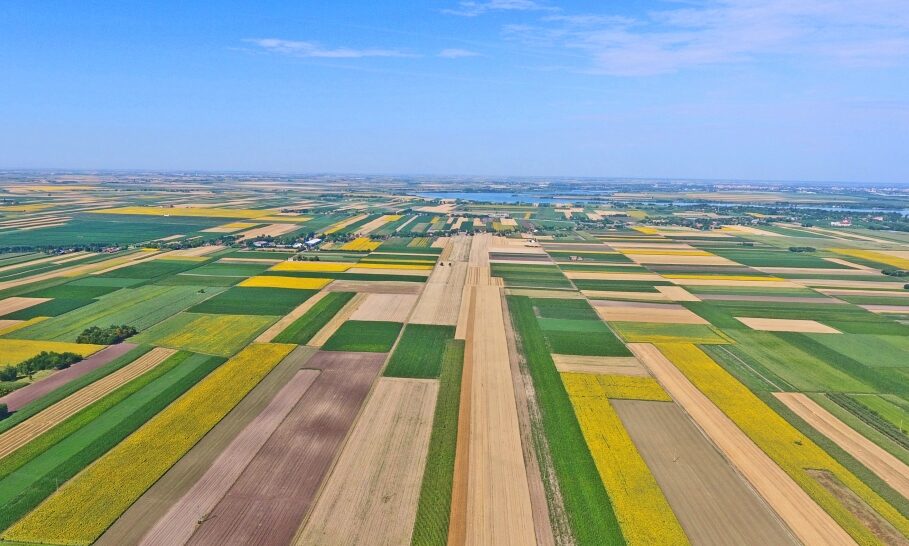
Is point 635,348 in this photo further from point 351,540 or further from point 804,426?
point 351,540

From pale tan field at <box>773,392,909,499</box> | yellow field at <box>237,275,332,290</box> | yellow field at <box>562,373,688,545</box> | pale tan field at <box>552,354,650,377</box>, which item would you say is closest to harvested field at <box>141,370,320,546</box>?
yellow field at <box>562,373,688,545</box>

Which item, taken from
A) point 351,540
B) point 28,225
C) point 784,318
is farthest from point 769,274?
point 28,225

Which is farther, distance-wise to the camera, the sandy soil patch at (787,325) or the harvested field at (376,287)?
the harvested field at (376,287)

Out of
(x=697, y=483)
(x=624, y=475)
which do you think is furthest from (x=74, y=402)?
(x=697, y=483)

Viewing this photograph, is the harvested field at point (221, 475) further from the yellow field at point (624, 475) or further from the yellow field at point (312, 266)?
the yellow field at point (312, 266)

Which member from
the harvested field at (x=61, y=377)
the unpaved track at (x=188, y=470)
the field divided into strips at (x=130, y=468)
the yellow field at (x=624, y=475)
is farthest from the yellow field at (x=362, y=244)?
the yellow field at (x=624, y=475)

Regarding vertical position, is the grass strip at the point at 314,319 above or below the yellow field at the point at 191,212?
below

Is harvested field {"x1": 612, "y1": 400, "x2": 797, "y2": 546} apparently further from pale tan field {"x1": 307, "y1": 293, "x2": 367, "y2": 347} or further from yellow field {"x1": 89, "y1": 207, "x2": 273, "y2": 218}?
yellow field {"x1": 89, "y1": 207, "x2": 273, "y2": 218}
